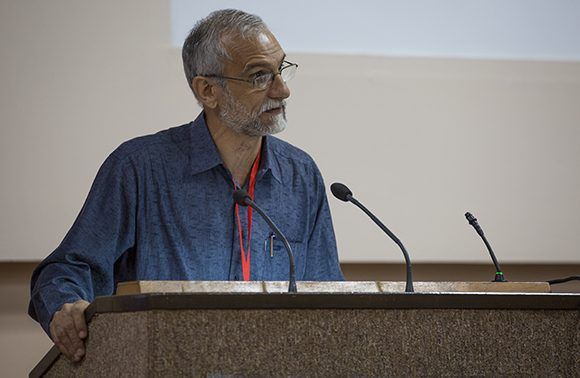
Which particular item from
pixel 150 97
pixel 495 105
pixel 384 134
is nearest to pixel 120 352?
pixel 150 97

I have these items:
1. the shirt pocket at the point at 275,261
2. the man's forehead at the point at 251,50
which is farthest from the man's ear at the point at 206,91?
the shirt pocket at the point at 275,261

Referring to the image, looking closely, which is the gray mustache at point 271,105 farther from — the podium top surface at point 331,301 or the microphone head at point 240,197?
the podium top surface at point 331,301

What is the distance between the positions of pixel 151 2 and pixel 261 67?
100 cm

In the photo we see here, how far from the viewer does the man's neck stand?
9.16 feet

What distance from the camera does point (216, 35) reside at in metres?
2.81

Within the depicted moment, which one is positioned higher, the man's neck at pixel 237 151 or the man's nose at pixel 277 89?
the man's nose at pixel 277 89

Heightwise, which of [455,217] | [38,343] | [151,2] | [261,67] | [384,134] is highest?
[151,2]

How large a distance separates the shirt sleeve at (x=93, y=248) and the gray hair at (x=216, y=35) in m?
0.38

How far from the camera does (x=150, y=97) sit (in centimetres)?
360

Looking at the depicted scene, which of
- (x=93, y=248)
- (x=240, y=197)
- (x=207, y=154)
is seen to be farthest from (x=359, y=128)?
(x=240, y=197)

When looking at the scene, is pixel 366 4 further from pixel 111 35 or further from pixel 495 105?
pixel 111 35

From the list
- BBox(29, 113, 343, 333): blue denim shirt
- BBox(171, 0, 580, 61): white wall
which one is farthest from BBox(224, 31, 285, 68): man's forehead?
BBox(171, 0, 580, 61): white wall

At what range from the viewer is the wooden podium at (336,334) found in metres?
1.64

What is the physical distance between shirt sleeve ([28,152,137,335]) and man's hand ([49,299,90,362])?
191 millimetres
